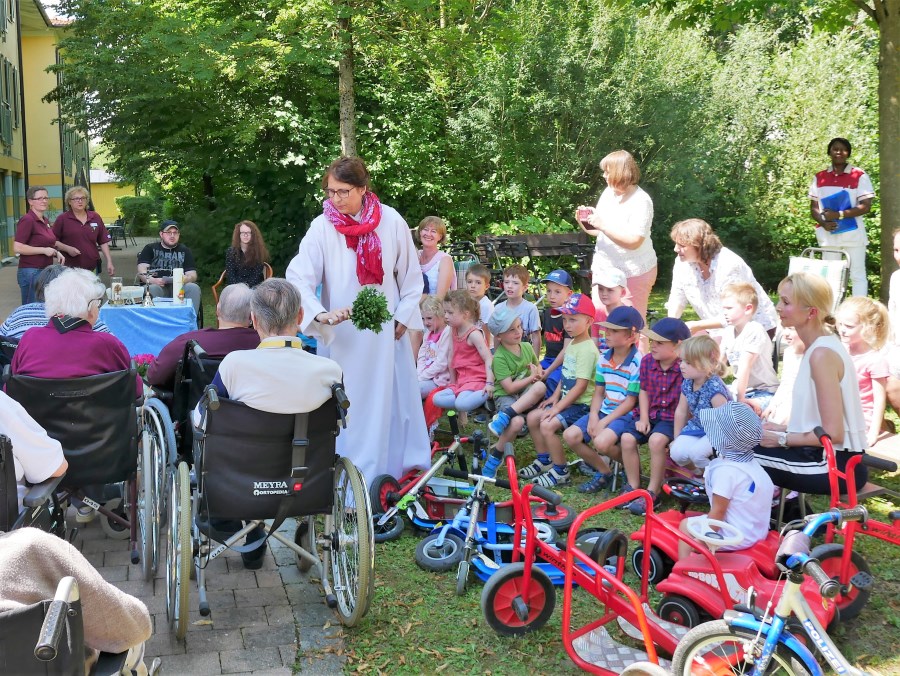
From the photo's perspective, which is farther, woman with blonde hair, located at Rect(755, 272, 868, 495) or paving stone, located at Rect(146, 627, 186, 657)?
woman with blonde hair, located at Rect(755, 272, 868, 495)

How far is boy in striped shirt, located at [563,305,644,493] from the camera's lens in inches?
231

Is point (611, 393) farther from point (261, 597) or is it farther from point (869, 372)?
point (261, 597)

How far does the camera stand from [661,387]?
18.8 ft

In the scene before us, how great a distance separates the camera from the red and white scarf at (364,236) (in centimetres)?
549

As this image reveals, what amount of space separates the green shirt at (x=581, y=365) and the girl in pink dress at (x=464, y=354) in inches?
22.5

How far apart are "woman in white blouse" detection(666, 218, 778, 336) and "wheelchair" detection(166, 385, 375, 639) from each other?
348 centimetres

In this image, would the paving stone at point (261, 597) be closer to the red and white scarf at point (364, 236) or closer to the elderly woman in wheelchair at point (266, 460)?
the elderly woman in wheelchair at point (266, 460)

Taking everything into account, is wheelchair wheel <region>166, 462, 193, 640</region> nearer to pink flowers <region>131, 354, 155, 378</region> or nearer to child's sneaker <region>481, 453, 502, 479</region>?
child's sneaker <region>481, 453, 502, 479</region>

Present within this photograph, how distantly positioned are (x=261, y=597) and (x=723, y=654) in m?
2.20

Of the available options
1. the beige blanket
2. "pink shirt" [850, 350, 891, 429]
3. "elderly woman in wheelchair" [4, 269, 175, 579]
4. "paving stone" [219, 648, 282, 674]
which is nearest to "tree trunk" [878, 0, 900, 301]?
"pink shirt" [850, 350, 891, 429]

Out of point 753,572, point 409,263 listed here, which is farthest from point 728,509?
point 409,263

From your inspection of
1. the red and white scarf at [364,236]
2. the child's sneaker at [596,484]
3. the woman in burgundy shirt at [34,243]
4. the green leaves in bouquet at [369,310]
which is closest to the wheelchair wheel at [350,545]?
the green leaves in bouquet at [369,310]

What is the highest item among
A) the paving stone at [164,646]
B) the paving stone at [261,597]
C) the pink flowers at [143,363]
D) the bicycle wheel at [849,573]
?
the pink flowers at [143,363]

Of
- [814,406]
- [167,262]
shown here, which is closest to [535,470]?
[814,406]
